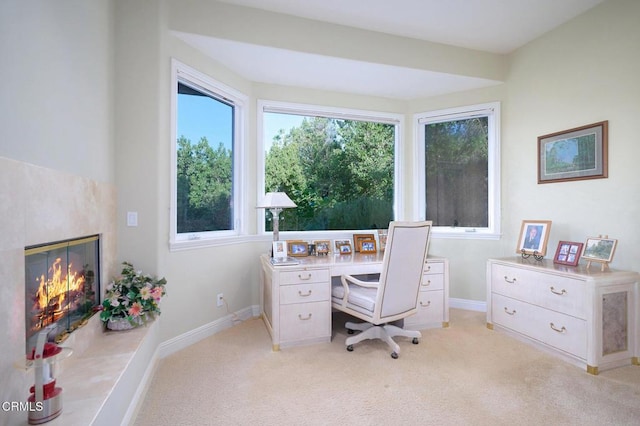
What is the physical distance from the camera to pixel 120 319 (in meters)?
2.08

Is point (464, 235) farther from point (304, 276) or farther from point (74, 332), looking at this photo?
point (74, 332)

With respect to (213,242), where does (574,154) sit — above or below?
above

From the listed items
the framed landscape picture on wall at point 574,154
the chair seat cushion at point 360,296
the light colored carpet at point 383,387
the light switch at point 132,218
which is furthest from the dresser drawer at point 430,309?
the light switch at point 132,218

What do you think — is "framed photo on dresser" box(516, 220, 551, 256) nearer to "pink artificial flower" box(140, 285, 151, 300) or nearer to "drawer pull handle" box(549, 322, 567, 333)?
"drawer pull handle" box(549, 322, 567, 333)

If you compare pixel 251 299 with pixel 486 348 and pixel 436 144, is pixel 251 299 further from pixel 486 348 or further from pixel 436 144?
pixel 436 144

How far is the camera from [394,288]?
252 centimetres

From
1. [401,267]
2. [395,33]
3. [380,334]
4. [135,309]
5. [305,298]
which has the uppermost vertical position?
[395,33]

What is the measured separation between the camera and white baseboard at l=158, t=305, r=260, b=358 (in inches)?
100

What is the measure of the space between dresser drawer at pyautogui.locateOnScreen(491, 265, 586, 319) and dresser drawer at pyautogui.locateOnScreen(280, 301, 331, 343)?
1.67 meters

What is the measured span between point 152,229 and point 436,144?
3.31m

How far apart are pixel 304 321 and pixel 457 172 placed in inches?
102

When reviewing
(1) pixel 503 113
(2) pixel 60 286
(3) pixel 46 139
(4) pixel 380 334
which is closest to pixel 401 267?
(4) pixel 380 334

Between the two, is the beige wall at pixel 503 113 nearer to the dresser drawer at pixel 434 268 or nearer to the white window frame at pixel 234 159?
the white window frame at pixel 234 159

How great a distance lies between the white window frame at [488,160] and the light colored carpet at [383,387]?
51.9 inches
